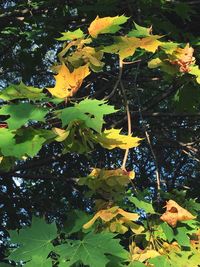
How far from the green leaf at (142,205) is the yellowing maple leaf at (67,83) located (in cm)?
54

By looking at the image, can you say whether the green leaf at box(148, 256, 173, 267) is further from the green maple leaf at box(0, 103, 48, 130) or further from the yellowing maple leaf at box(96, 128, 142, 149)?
the green maple leaf at box(0, 103, 48, 130)

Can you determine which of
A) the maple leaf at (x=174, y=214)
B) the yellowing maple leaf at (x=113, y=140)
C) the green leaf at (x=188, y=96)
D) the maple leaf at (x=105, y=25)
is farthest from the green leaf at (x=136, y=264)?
the green leaf at (x=188, y=96)

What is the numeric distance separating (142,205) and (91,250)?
460 mm

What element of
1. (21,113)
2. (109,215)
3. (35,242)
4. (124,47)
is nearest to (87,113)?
(21,113)

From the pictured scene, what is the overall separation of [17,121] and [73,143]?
23 centimetres

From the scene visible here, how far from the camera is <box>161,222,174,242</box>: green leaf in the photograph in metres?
2.03

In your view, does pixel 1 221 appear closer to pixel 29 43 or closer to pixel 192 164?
pixel 29 43

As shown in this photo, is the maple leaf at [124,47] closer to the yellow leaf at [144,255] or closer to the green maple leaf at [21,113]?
the green maple leaf at [21,113]

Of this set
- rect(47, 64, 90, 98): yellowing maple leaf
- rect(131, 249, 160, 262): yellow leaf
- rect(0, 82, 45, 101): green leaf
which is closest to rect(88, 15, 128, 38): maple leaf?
rect(47, 64, 90, 98): yellowing maple leaf

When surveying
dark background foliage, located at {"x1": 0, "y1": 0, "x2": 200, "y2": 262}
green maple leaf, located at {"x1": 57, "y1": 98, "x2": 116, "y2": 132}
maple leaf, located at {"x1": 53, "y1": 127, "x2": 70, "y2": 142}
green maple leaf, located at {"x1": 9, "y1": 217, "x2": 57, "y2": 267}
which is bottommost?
dark background foliage, located at {"x1": 0, "y1": 0, "x2": 200, "y2": 262}

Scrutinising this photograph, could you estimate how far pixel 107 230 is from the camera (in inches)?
72.3

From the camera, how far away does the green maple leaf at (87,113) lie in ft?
5.61

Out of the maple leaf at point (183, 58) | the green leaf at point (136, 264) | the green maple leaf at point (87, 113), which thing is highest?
the green maple leaf at point (87, 113)

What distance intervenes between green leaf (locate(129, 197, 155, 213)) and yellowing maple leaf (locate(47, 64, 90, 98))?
0.54 m
